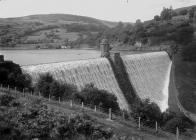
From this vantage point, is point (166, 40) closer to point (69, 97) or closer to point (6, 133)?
point (69, 97)

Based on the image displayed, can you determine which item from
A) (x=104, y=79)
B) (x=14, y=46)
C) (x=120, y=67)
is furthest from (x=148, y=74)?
(x=14, y=46)

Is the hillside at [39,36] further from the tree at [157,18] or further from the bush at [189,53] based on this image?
the bush at [189,53]

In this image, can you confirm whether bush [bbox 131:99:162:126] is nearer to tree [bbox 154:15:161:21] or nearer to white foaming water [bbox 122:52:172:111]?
white foaming water [bbox 122:52:172:111]

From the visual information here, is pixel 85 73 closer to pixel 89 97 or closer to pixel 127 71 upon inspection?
pixel 89 97

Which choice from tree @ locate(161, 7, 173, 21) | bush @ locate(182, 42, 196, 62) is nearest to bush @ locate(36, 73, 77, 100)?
bush @ locate(182, 42, 196, 62)

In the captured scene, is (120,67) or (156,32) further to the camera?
(156,32)

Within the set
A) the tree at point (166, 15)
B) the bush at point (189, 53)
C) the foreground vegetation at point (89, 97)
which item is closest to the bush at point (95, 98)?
the foreground vegetation at point (89, 97)

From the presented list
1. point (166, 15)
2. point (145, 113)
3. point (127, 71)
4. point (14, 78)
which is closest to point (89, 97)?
point (145, 113)
